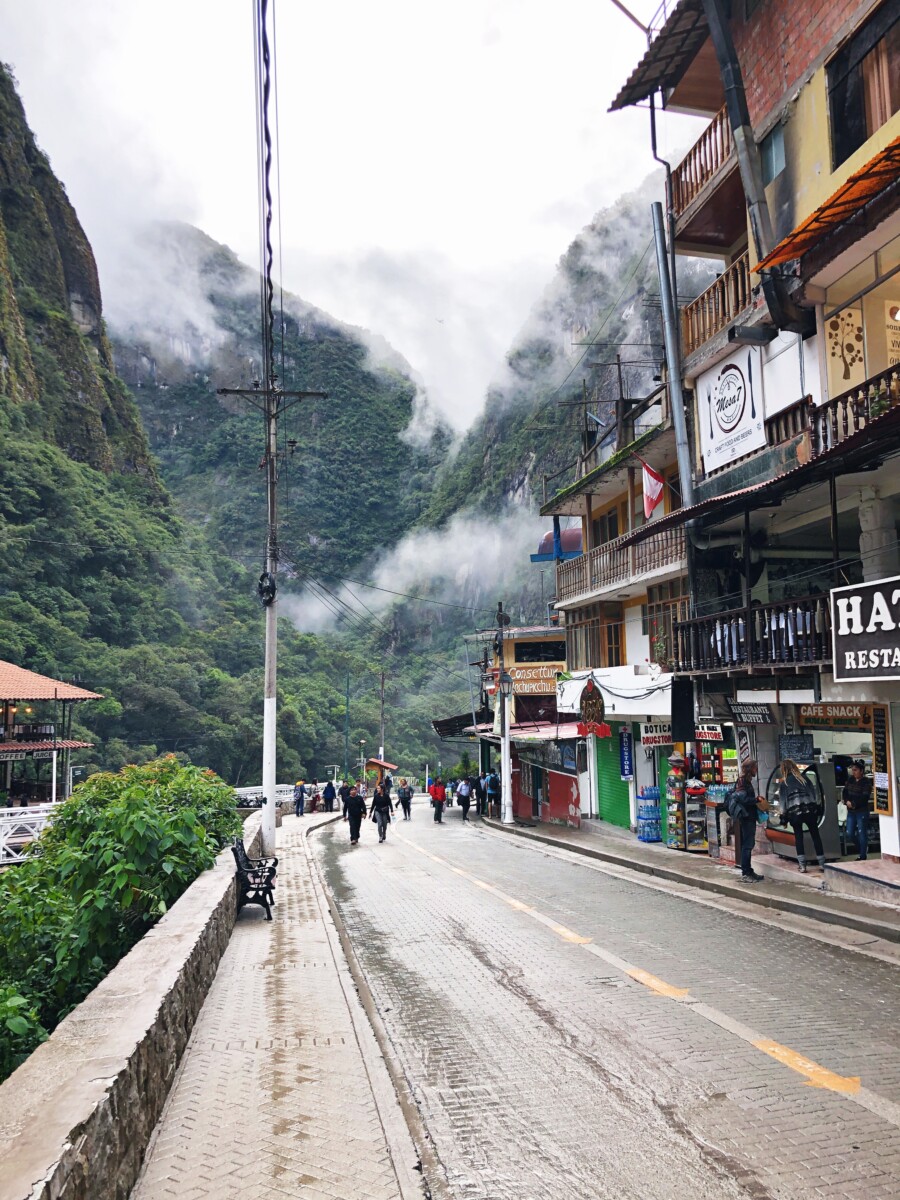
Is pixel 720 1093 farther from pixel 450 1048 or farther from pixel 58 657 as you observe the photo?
pixel 58 657

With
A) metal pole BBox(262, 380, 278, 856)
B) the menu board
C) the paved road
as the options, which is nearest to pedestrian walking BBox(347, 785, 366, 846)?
metal pole BBox(262, 380, 278, 856)

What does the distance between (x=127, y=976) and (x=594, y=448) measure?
82.0ft

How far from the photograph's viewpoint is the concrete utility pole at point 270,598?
19078 millimetres

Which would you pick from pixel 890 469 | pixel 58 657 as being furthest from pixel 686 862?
pixel 58 657

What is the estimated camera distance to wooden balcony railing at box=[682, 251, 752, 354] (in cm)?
1684

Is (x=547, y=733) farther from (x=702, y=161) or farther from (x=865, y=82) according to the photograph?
(x=865, y=82)

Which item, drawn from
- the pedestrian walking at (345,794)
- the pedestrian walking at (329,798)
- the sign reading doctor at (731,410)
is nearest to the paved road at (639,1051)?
the sign reading doctor at (731,410)

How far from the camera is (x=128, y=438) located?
81750 millimetres

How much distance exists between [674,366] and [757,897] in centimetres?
1181

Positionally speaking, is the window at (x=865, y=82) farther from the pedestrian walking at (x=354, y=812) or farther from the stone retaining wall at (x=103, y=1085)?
the pedestrian walking at (x=354, y=812)

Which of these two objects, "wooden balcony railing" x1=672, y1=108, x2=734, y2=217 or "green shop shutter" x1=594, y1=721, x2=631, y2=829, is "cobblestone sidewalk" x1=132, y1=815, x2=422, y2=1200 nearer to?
"green shop shutter" x1=594, y1=721, x2=631, y2=829

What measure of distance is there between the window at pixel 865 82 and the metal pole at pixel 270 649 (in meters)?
12.5

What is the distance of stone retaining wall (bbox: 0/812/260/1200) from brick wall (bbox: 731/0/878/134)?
15.7 meters

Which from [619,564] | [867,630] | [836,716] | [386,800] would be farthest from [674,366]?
[386,800]
